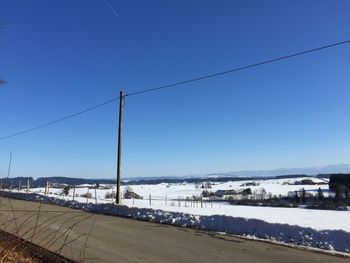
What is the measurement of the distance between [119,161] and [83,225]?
13.1m

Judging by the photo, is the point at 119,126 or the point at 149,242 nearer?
the point at 149,242

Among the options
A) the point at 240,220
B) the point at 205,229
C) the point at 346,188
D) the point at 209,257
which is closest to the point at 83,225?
the point at 205,229

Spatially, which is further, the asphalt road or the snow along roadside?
the snow along roadside

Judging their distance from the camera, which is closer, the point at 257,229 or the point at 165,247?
the point at 165,247

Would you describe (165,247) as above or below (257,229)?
below

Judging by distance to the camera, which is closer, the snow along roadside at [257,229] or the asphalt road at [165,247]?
the asphalt road at [165,247]

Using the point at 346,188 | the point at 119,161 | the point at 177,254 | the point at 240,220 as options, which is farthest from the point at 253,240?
the point at 346,188

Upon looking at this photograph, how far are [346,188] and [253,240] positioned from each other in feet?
490

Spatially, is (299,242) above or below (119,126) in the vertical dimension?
below

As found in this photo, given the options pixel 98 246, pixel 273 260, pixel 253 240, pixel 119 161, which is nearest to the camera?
pixel 273 260

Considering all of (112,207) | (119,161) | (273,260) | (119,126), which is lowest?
(273,260)

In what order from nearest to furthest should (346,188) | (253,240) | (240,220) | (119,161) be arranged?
(253,240), (240,220), (119,161), (346,188)

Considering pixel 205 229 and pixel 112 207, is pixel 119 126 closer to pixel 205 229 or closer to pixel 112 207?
pixel 112 207

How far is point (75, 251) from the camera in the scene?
10305 millimetres
